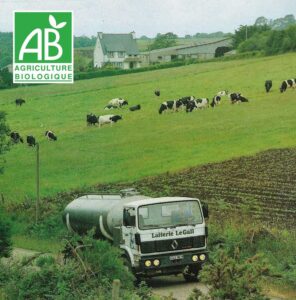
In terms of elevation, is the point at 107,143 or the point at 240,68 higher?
the point at 240,68

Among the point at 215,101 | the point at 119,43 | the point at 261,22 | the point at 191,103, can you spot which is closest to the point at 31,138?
the point at 119,43

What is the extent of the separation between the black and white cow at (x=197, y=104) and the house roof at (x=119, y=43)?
462cm

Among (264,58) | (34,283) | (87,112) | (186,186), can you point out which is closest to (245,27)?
(264,58)

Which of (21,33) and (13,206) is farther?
(13,206)

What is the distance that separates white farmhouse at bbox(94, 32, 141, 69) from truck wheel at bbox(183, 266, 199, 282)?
3022 cm

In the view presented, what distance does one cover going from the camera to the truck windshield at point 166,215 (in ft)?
80.4

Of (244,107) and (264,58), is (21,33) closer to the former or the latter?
(244,107)

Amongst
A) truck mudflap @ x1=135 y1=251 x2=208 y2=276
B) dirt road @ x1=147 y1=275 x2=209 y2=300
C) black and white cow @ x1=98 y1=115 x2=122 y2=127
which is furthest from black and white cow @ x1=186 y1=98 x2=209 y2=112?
truck mudflap @ x1=135 y1=251 x2=208 y2=276

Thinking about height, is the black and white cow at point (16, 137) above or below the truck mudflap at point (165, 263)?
above

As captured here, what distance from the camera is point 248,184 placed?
38.6 meters

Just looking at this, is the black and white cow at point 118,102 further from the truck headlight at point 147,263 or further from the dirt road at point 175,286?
the truck headlight at point 147,263

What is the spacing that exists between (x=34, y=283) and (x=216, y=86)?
4450 cm

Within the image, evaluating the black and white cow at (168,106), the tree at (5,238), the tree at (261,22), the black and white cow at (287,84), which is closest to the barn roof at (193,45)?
the black and white cow at (168,106)

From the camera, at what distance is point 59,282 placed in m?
18.7
